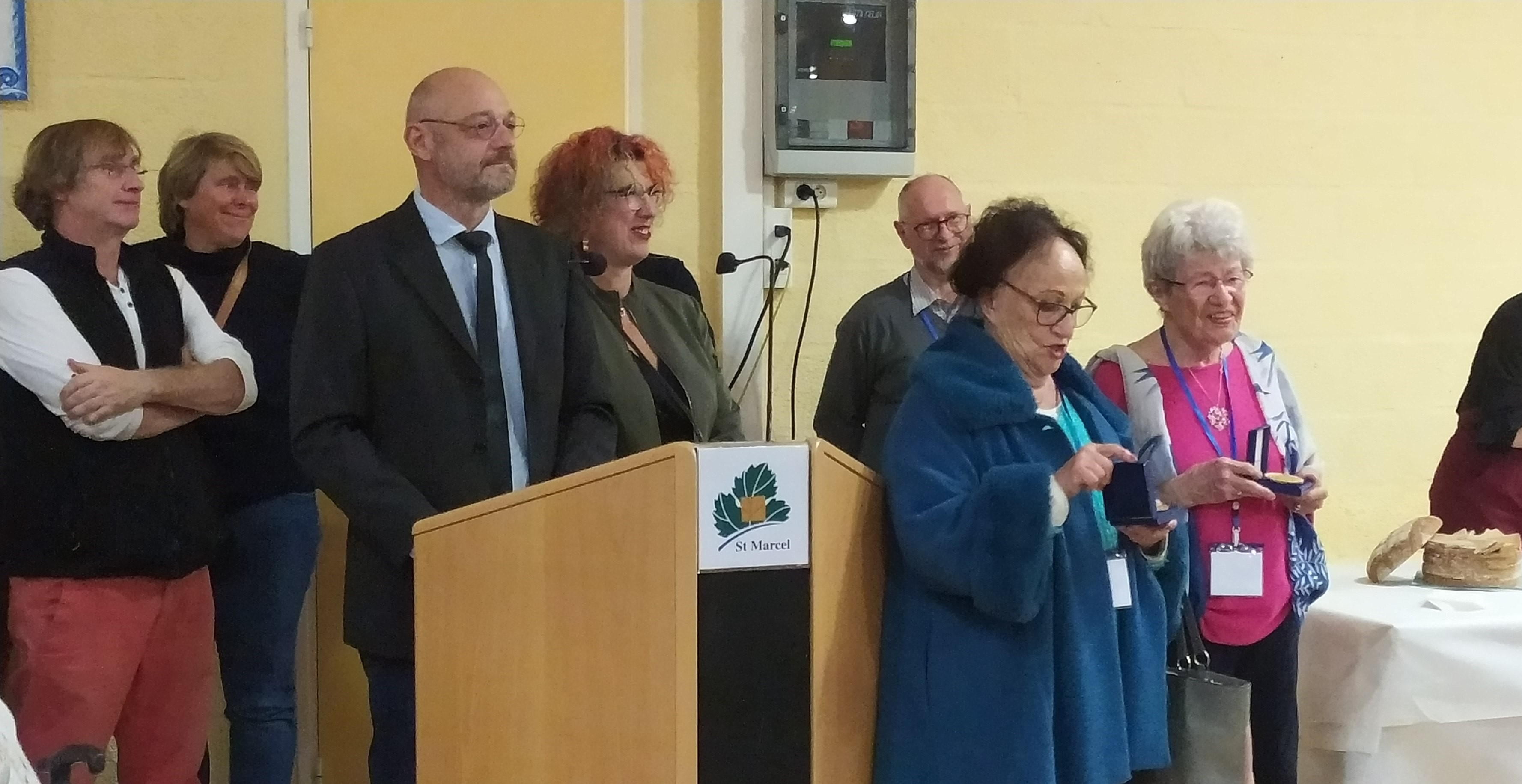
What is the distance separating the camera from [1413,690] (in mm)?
2283

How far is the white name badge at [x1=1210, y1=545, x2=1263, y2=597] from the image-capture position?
2104mm

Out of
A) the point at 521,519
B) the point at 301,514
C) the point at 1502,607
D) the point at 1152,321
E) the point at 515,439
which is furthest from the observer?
the point at 1152,321

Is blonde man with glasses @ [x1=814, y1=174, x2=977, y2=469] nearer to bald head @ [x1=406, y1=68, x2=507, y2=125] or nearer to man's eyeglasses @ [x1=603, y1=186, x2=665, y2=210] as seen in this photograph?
man's eyeglasses @ [x1=603, y1=186, x2=665, y2=210]

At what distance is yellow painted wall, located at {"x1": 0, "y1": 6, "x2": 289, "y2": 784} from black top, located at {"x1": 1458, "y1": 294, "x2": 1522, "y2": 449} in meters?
2.51

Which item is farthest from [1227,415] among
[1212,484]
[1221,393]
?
[1212,484]

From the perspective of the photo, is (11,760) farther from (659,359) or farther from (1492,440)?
(1492,440)

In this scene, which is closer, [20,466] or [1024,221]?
[1024,221]

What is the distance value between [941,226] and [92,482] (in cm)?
166

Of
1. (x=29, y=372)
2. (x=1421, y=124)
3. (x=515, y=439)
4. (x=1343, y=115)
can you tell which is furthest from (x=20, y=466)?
(x=1421, y=124)

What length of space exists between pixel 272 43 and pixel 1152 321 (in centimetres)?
215

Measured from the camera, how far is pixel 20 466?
208cm

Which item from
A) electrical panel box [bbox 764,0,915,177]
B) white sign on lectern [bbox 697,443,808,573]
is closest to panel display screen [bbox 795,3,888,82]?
electrical panel box [bbox 764,0,915,177]

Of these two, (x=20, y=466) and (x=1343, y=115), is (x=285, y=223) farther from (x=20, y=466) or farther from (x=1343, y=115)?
(x=1343, y=115)

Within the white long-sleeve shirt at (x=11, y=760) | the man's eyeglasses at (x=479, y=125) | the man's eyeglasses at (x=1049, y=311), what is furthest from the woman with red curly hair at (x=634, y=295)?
the white long-sleeve shirt at (x=11, y=760)
